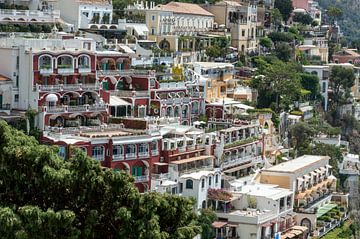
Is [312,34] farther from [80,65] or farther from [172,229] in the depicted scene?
[172,229]

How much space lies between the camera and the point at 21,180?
1967 cm

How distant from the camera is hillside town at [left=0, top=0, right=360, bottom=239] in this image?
101 feet

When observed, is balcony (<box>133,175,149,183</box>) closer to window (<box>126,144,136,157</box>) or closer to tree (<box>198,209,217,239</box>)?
window (<box>126,144,136,157</box>)

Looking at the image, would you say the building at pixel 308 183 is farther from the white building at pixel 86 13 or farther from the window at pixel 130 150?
the white building at pixel 86 13

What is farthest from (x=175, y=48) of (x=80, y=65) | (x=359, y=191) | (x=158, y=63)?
(x=80, y=65)

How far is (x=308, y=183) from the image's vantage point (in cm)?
3938

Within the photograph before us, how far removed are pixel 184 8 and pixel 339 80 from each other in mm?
10737

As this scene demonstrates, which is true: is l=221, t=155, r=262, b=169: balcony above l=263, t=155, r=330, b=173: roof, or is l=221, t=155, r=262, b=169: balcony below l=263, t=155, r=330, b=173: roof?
above

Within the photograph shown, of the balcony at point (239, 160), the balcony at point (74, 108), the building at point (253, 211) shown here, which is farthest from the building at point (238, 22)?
the balcony at point (74, 108)

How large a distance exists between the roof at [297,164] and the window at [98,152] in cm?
1013

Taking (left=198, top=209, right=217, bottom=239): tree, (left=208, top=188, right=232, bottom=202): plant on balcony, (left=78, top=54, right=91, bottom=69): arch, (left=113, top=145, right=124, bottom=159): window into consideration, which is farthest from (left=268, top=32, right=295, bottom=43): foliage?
(left=113, top=145, right=124, bottom=159): window

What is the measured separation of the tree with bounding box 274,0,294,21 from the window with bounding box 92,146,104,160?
4049 centimetres

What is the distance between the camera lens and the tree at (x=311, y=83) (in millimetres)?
53188

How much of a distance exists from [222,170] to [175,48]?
42.0 ft
